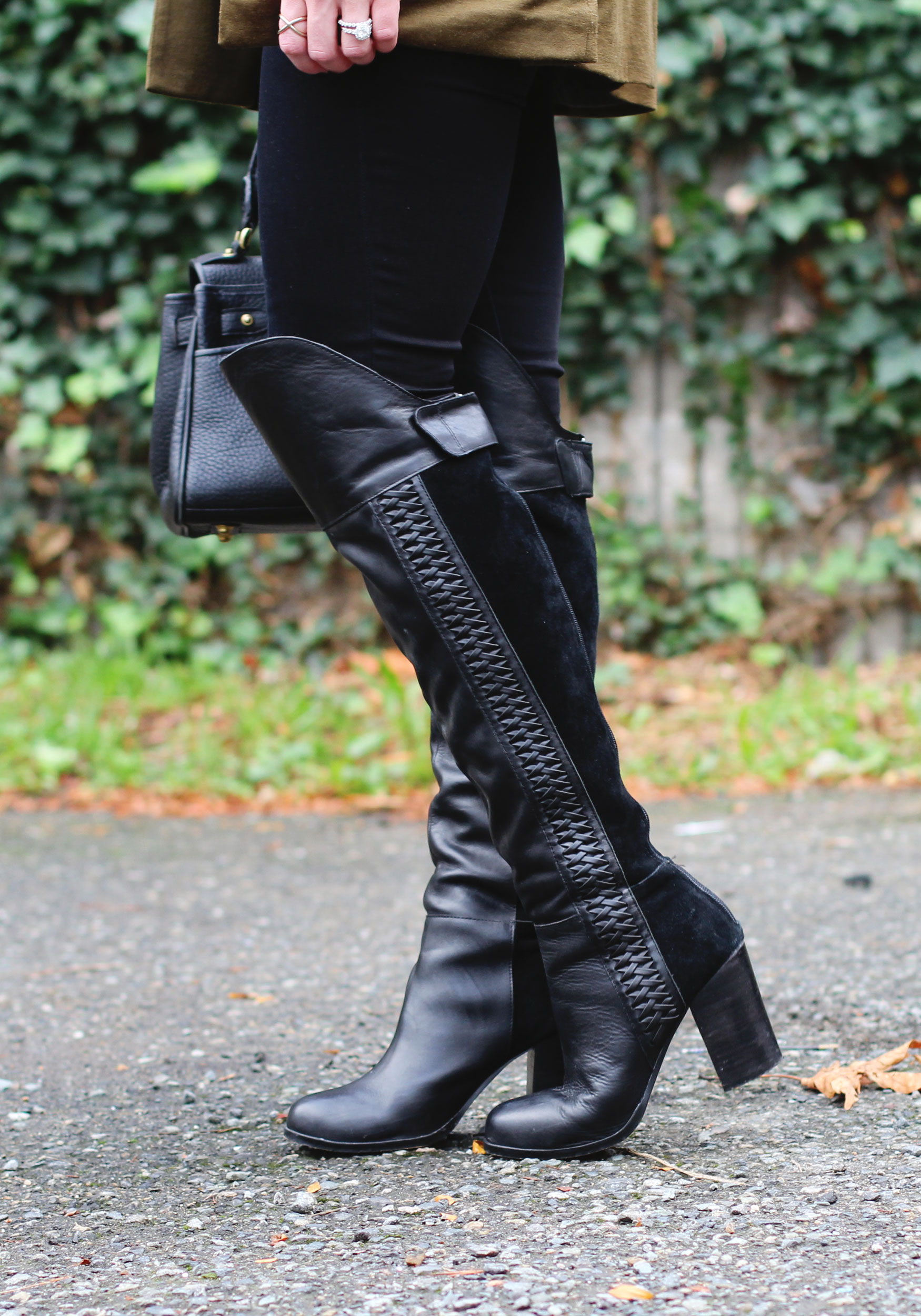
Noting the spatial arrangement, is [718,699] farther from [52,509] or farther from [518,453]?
[518,453]

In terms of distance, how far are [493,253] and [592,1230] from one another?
858 mm

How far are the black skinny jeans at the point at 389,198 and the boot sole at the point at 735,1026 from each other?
2.01ft

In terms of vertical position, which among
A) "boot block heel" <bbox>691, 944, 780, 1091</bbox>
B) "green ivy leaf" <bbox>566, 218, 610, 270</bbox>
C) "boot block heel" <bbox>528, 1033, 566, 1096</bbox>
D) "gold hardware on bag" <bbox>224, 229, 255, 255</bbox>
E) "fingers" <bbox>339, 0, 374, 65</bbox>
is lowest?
"boot block heel" <bbox>528, 1033, 566, 1096</bbox>

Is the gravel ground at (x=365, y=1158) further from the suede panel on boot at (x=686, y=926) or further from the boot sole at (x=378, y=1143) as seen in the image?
the suede panel on boot at (x=686, y=926)

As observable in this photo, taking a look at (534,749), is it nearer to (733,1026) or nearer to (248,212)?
(733,1026)

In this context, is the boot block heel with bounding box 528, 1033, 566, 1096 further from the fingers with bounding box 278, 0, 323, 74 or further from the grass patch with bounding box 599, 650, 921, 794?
the grass patch with bounding box 599, 650, 921, 794

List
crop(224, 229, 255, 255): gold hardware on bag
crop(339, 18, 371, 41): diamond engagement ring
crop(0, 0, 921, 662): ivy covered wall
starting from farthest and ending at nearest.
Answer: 1. crop(0, 0, 921, 662): ivy covered wall
2. crop(224, 229, 255, 255): gold hardware on bag
3. crop(339, 18, 371, 41): diamond engagement ring

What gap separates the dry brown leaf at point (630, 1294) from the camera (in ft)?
3.13

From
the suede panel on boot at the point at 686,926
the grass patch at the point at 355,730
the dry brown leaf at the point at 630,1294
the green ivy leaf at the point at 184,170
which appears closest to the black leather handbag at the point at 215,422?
the suede panel on boot at the point at 686,926

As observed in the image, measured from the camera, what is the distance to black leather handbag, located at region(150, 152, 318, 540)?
1.34 metres

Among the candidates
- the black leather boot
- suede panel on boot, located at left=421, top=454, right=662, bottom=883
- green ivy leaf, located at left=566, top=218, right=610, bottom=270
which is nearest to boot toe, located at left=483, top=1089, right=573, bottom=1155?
the black leather boot

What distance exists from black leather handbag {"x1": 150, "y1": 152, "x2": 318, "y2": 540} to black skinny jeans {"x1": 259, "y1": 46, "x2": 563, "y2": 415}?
130 millimetres

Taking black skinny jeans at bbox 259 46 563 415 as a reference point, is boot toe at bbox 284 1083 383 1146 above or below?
below

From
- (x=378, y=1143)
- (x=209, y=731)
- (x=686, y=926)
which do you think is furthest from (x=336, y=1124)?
(x=209, y=731)
